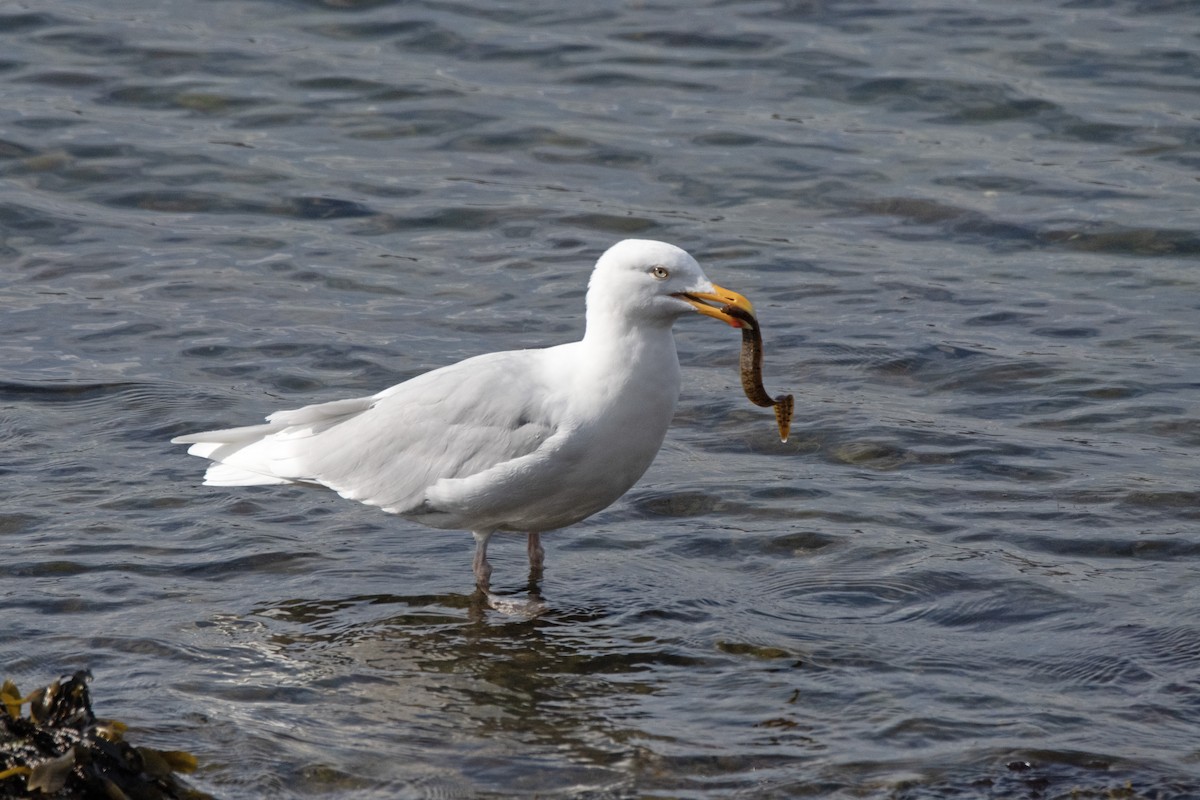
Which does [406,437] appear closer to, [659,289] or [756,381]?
[659,289]

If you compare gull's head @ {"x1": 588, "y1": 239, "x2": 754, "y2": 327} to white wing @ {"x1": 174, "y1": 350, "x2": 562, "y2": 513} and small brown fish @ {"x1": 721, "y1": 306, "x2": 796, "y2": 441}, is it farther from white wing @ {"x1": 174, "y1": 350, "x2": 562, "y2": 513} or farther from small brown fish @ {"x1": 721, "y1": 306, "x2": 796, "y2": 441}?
white wing @ {"x1": 174, "y1": 350, "x2": 562, "y2": 513}

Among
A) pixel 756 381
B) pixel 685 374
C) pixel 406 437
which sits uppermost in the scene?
pixel 756 381

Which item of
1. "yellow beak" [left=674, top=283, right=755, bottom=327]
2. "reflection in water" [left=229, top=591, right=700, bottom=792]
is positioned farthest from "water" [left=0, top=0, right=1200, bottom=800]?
"yellow beak" [left=674, top=283, right=755, bottom=327]

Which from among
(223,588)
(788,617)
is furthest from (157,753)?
(788,617)

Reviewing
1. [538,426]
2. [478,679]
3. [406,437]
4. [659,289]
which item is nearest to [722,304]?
[659,289]

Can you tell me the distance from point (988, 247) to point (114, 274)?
19.8ft

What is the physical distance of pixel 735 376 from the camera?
970 cm

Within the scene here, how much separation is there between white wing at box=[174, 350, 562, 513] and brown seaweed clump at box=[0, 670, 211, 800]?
209 centimetres

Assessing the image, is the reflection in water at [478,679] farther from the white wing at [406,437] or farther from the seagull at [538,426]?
the white wing at [406,437]

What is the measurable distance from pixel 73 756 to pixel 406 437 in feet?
8.45

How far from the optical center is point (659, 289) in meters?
6.52

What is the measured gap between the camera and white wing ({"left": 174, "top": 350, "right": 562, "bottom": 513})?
22.1 feet

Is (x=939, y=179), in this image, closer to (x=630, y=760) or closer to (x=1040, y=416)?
(x=1040, y=416)

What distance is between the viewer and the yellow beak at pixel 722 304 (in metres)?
6.47
